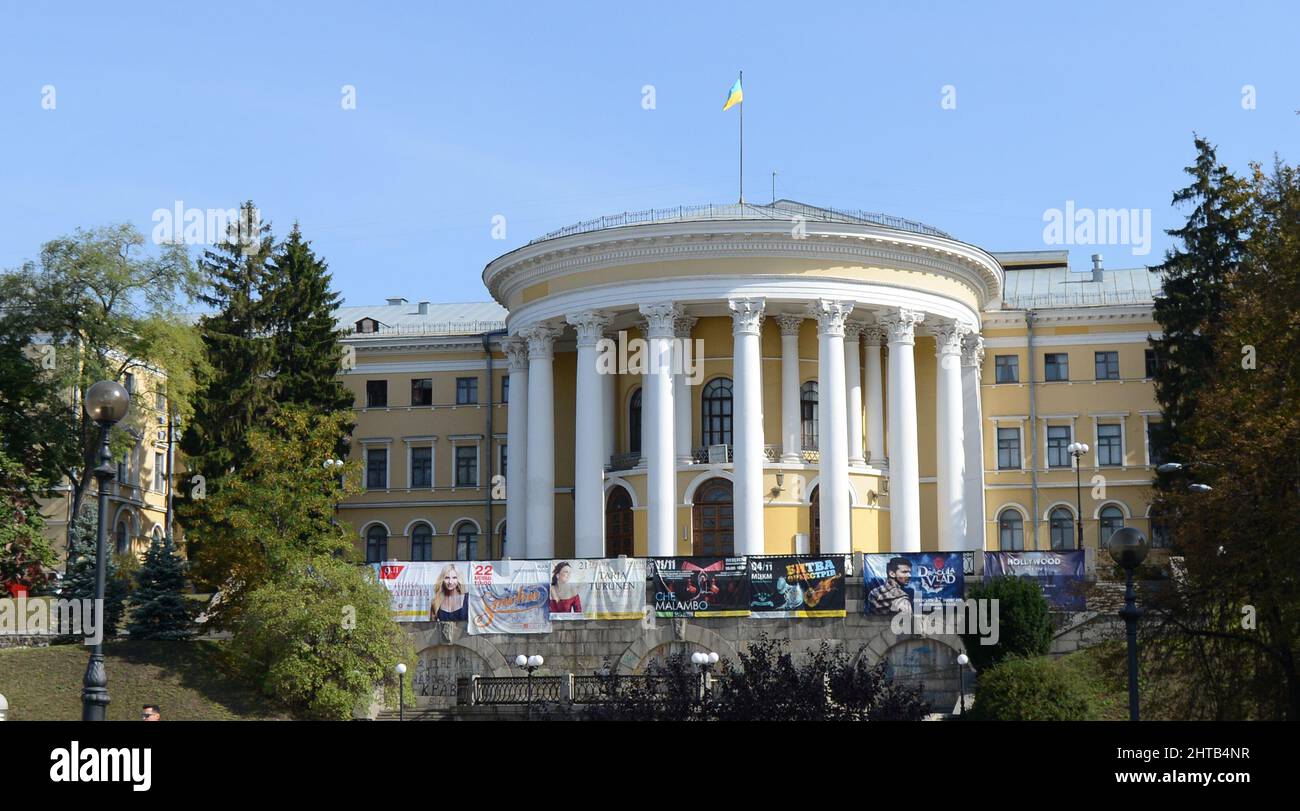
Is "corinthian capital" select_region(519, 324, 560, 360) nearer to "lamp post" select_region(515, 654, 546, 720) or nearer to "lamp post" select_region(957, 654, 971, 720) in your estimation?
"lamp post" select_region(515, 654, 546, 720)

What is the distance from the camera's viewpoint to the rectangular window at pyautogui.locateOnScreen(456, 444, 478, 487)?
67438 millimetres

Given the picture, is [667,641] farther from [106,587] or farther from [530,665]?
[106,587]

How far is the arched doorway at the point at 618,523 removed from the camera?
5497 centimetres

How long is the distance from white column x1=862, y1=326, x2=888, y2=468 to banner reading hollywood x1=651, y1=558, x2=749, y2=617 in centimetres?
1224

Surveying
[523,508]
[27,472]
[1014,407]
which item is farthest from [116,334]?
[1014,407]

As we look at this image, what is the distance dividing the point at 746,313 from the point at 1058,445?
1826cm

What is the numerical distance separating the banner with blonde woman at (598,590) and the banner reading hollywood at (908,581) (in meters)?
6.22

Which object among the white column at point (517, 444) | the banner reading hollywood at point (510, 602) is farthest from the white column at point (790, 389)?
the banner reading hollywood at point (510, 602)

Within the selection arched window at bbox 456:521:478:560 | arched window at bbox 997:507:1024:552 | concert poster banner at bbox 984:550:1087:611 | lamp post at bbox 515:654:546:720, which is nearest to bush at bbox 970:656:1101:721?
concert poster banner at bbox 984:550:1087:611

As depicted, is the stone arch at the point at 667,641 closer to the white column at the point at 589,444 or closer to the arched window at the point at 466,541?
the white column at the point at 589,444

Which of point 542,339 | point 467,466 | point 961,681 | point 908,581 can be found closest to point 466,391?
point 467,466

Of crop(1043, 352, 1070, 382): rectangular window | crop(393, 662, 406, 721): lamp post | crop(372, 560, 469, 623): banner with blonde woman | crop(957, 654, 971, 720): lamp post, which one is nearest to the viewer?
crop(957, 654, 971, 720): lamp post
